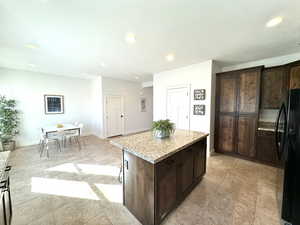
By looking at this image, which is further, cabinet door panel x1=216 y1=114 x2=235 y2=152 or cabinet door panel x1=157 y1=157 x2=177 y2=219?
cabinet door panel x1=216 y1=114 x2=235 y2=152

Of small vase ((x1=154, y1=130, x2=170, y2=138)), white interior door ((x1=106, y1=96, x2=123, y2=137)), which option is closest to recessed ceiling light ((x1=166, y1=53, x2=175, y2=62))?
small vase ((x1=154, y1=130, x2=170, y2=138))

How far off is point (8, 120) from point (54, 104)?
4.68ft

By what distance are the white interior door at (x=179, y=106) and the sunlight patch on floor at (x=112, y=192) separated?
2763 mm

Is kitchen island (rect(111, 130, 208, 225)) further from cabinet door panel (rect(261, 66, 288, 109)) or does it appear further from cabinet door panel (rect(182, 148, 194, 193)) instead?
cabinet door panel (rect(261, 66, 288, 109))

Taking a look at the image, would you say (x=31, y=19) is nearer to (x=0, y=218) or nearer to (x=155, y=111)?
(x=0, y=218)

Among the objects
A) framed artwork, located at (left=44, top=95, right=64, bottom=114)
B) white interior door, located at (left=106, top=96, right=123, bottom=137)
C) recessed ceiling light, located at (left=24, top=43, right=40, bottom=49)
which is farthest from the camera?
white interior door, located at (left=106, top=96, right=123, bottom=137)

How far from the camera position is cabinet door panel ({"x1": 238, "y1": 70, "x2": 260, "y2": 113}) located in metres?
3.17

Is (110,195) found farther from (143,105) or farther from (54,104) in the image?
(143,105)

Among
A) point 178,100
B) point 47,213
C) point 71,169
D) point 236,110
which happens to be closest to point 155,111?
point 178,100

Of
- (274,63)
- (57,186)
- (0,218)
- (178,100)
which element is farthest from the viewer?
(178,100)

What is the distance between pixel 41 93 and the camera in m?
4.97

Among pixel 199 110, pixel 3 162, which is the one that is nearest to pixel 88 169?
pixel 3 162

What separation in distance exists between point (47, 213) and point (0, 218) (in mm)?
937

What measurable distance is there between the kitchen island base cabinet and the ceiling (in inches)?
75.1
